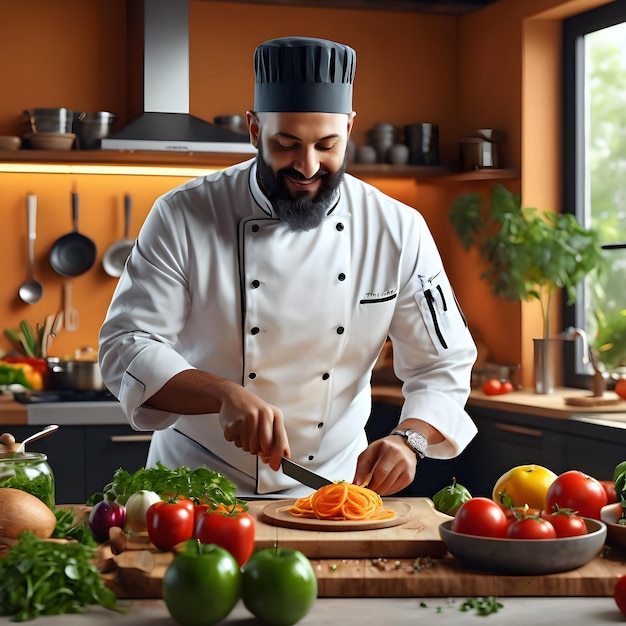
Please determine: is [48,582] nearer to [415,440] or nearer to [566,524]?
[566,524]

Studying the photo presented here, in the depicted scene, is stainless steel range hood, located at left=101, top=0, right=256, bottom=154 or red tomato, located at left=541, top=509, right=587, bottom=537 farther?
stainless steel range hood, located at left=101, top=0, right=256, bottom=154

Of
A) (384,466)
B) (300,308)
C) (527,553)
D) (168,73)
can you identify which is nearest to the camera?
(527,553)

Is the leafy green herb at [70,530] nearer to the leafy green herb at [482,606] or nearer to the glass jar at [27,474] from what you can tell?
the glass jar at [27,474]

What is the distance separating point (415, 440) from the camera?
6.46 feet

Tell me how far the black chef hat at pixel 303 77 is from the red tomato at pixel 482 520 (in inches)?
33.1

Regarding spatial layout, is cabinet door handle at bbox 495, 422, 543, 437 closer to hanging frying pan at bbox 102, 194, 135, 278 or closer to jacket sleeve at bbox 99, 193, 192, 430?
hanging frying pan at bbox 102, 194, 135, 278

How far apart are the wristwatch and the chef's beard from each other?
47cm

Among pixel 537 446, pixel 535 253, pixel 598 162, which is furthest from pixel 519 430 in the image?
pixel 598 162

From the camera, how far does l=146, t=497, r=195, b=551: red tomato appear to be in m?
1.52

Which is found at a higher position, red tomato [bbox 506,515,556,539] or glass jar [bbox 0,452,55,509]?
glass jar [bbox 0,452,55,509]

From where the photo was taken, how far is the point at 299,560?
127cm

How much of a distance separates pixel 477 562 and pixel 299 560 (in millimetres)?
321

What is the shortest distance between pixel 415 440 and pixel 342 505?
34cm

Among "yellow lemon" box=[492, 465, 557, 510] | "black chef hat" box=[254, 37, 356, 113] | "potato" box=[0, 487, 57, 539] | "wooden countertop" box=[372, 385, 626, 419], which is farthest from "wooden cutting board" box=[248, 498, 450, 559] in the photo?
"wooden countertop" box=[372, 385, 626, 419]
